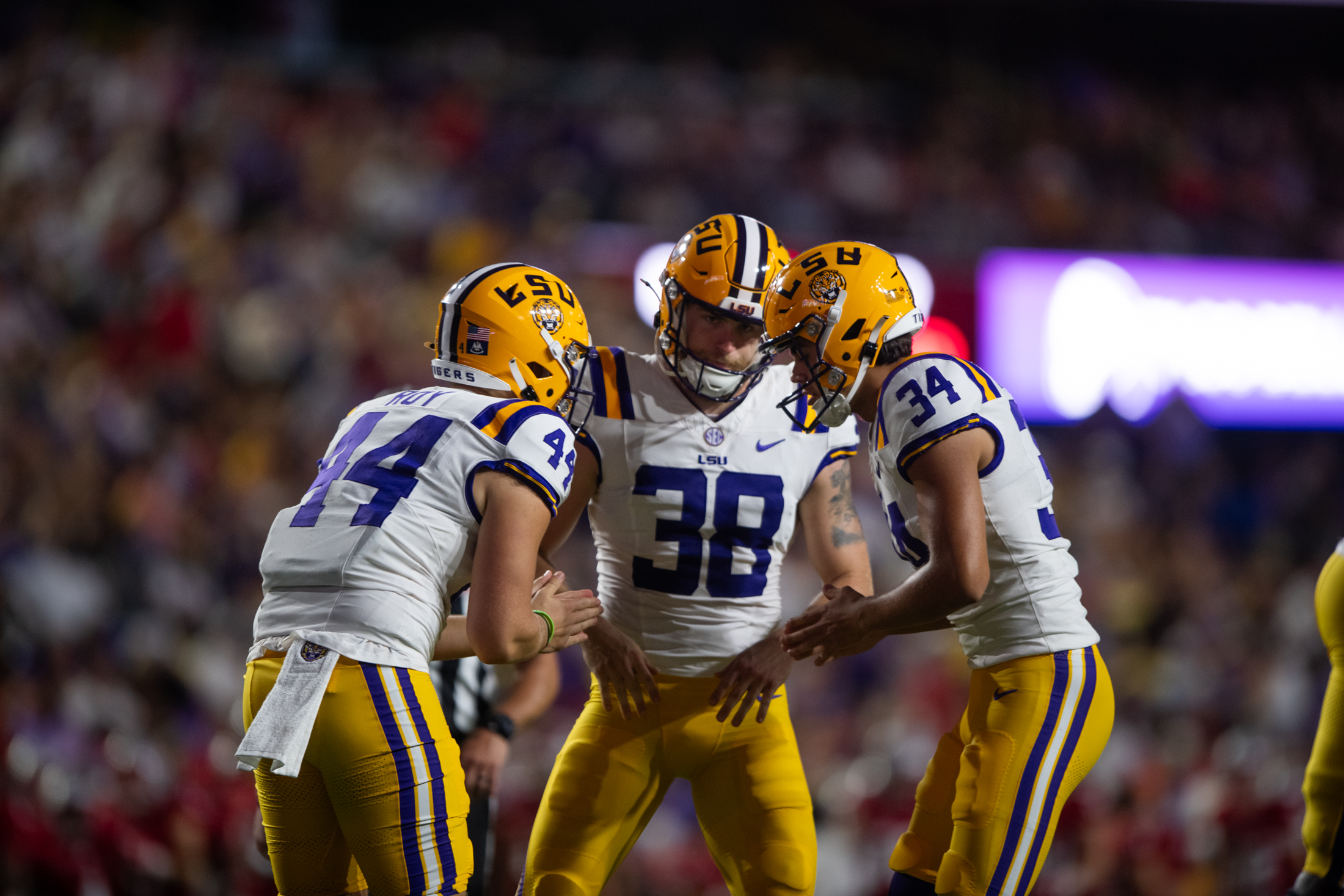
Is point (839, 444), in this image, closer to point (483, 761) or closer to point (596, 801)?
point (596, 801)

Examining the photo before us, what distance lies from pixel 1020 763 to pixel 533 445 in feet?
4.81

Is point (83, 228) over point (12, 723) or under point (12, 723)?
over

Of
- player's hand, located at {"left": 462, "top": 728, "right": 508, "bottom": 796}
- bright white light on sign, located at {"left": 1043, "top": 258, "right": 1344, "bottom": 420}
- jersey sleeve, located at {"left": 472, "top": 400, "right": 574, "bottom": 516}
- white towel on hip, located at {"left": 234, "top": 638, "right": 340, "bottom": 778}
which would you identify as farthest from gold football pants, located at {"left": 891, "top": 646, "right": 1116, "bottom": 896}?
bright white light on sign, located at {"left": 1043, "top": 258, "right": 1344, "bottom": 420}

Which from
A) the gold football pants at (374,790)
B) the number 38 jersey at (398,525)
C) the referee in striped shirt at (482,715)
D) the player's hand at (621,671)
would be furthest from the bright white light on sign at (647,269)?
the gold football pants at (374,790)

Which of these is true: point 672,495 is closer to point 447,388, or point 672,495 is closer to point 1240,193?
point 447,388

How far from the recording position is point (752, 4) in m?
14.8

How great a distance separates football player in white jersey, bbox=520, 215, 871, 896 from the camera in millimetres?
3445

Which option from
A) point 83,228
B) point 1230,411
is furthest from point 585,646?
point 1230,411

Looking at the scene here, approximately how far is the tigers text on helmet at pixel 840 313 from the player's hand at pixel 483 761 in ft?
5.16

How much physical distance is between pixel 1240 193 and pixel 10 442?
478 inches

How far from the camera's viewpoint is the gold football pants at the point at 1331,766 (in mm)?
3635

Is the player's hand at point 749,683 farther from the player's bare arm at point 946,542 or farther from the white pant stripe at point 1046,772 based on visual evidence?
the white pant stripe at point 1046,772

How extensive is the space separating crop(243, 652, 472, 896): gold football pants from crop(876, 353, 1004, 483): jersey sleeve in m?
1.31

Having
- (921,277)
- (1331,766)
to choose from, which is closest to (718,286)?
(1331,766)
